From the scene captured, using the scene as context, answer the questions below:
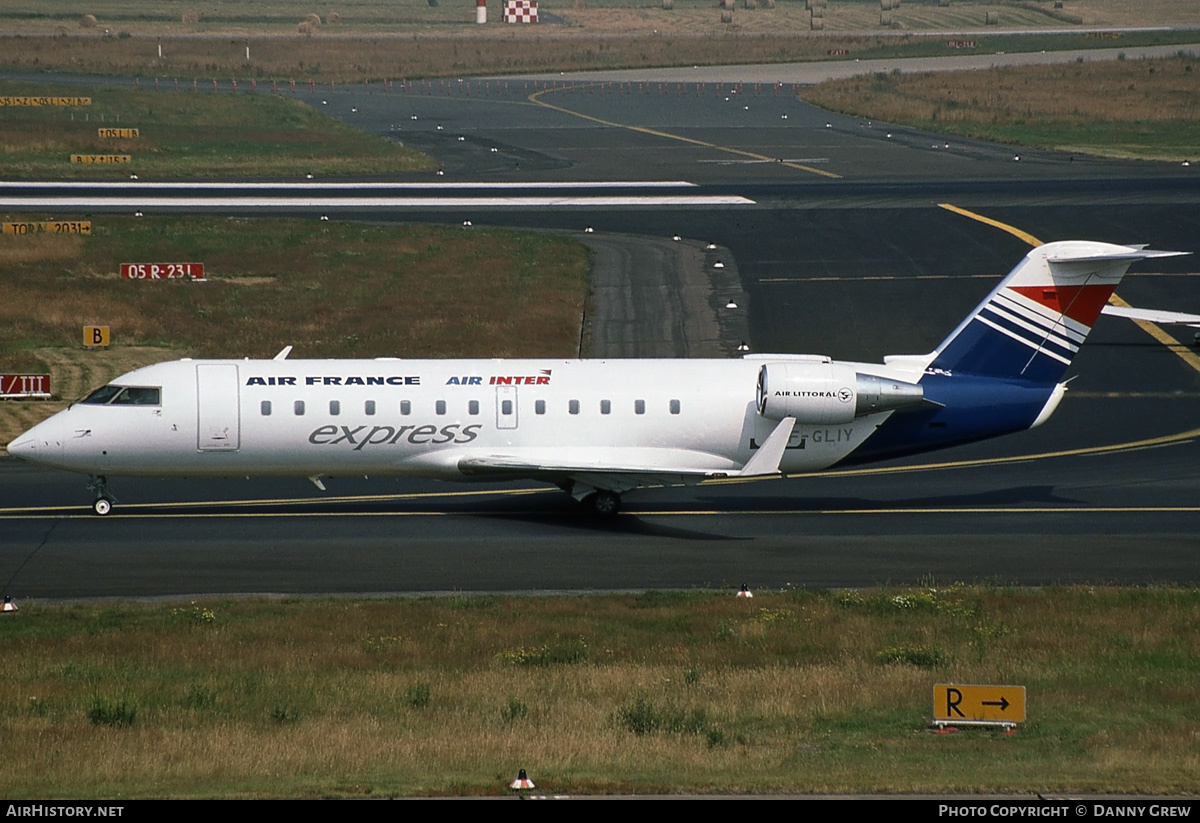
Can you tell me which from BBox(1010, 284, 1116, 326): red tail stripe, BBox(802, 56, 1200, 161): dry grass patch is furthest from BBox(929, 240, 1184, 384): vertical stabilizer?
BBox(802, 56, 1200, 161): dry grass patch

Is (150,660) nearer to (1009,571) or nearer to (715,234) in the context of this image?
(1009,571)

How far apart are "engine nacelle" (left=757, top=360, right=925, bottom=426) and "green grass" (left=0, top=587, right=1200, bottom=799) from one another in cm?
572

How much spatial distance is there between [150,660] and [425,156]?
211 feet

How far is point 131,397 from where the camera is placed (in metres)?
31.2

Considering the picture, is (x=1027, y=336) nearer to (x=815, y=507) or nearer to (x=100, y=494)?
(x=815, y=507)

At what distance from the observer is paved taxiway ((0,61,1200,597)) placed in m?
28.3

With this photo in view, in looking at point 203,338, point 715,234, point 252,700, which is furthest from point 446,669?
point 715,234

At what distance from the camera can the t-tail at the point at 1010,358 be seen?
3216 centimetres

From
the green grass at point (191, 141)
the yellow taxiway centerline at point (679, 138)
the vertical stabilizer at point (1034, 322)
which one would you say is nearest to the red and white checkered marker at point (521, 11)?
the yellow taxiway centerline at point (679, 138)

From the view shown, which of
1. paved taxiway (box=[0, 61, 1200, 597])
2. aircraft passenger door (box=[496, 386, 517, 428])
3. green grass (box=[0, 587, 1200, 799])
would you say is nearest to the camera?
green grass (box=[0, 587, 1200, 799])

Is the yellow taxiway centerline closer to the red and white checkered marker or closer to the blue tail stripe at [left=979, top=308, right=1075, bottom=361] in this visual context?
the blue tail stripe at [left=979, top=308, right=1075, bottom=361]

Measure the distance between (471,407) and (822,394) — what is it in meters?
7.19

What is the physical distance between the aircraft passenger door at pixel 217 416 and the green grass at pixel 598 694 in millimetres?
5827

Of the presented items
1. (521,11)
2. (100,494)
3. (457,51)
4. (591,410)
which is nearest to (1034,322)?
(591,410)
